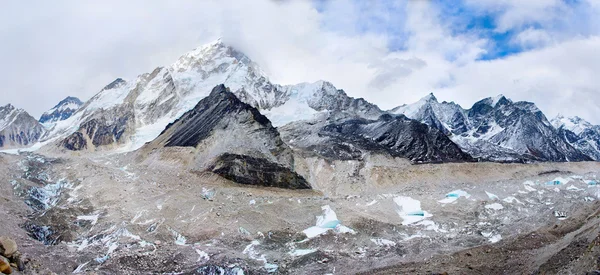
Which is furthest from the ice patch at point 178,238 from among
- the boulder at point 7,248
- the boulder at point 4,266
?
the boulder at point 4,266

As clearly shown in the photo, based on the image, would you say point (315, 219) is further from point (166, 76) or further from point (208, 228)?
point (166, 76)

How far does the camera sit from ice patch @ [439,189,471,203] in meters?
69.6

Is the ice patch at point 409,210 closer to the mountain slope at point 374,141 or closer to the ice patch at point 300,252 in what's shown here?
the ice patch at point 300,252

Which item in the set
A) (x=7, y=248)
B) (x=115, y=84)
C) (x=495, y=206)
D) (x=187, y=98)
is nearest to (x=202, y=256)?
(x=7, y=248)

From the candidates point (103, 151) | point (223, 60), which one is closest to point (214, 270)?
point (103, 151)

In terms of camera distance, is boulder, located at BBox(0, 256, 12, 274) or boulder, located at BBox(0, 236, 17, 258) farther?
boulder, located at BBox(0, 236, 17, 258)

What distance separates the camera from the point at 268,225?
5369cm

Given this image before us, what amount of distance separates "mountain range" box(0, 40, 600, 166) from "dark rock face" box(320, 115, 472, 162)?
0.24m

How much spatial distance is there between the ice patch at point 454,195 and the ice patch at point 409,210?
4.45 m

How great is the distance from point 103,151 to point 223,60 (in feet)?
189

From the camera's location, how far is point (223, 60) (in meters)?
174

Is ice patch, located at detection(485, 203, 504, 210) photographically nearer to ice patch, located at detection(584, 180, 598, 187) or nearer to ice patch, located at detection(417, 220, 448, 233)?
ice patch, located at detection(417, 220, 448, 233)

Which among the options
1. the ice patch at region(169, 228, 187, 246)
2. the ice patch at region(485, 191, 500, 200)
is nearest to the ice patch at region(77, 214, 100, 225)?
the ice patch at region(169, 228, 187, 246)

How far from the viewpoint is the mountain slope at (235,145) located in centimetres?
7506
